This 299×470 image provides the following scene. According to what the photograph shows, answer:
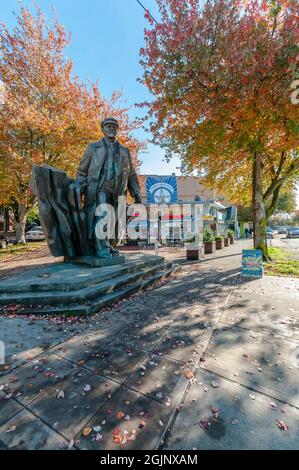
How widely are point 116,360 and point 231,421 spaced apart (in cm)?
128

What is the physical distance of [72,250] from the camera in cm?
562

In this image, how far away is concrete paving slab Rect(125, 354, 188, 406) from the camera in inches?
74.2

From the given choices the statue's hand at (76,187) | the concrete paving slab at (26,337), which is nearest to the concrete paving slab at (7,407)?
the concrete paving slab at (26,337)

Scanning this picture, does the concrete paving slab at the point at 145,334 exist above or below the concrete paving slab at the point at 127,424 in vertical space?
above

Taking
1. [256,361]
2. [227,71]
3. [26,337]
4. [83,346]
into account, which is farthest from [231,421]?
[227,71]

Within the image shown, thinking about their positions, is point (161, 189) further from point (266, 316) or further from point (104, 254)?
point (266, 316)

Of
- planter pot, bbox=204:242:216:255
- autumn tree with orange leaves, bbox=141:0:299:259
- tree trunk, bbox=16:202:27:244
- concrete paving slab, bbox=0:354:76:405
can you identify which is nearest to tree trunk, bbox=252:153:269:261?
autumn tree with orange leaves, bbox=141:0:299:259

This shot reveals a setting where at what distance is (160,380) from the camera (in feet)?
6.76

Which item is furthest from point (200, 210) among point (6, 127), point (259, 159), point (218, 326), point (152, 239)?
point (218, 326)

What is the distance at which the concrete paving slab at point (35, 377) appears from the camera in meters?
1.88

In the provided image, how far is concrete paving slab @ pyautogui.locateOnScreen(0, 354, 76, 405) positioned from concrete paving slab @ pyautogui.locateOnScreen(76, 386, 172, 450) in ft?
2.10

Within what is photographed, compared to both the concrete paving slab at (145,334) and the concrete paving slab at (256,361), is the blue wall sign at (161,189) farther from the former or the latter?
the concrete paving slab at (256,361)

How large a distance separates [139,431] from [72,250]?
4.69 metres

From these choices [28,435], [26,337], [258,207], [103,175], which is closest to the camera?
[28,435]
